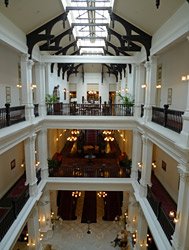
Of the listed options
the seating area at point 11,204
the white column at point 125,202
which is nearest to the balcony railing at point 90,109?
the seating area at point 11,204

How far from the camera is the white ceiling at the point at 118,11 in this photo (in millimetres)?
7723

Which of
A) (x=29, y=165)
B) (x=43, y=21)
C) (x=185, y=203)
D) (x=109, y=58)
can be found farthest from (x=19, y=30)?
(x=185, y=203)

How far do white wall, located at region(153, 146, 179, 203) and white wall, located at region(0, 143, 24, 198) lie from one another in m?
8.30

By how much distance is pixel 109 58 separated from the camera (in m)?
12.9

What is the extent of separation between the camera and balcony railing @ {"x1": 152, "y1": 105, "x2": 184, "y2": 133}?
767 centimetres

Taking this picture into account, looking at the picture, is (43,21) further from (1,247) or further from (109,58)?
(1,247)

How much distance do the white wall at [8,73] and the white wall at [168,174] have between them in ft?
28.5

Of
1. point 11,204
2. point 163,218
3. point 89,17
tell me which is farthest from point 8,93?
point 163,218

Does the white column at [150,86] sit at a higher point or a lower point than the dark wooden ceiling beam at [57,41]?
lower

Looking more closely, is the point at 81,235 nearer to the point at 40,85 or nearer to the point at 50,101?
the point at 50,101

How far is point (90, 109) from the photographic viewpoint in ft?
45.2

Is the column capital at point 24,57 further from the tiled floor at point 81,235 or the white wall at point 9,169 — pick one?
the tiled floor at point 81,235

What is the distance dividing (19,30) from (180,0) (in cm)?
633

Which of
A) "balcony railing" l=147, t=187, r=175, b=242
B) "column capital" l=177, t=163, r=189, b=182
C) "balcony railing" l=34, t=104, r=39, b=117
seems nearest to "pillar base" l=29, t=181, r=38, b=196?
"balcony railing" l=34, t=104, r=39, b=117
